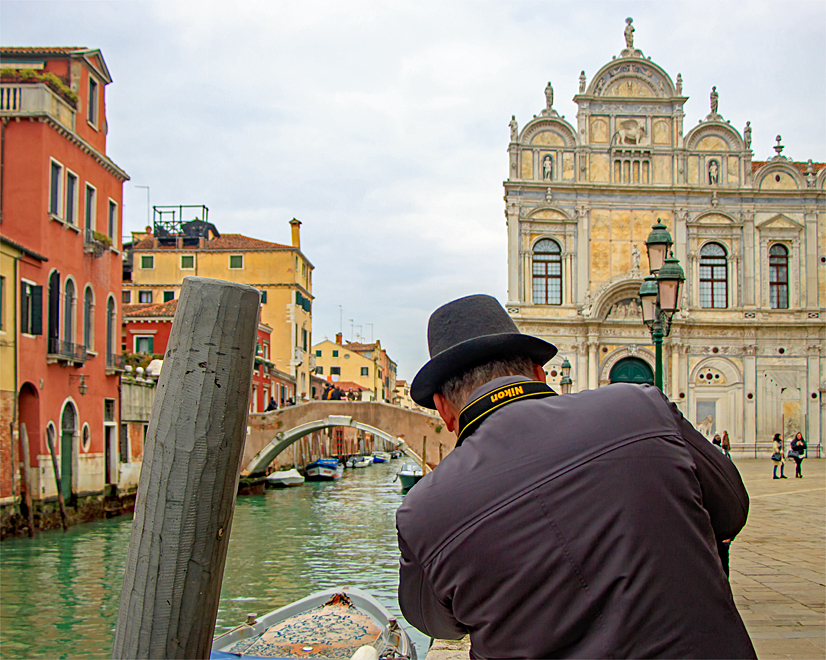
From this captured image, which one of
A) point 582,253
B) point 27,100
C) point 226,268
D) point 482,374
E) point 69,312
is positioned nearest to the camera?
point 482,374

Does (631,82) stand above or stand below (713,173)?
above

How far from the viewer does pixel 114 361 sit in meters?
17.6

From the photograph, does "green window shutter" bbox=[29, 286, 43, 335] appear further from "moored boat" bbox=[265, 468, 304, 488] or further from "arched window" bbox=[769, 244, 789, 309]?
"arched window" bbox=[769, 244, 789, 309]

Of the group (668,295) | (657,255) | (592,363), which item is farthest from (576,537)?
(592,363)

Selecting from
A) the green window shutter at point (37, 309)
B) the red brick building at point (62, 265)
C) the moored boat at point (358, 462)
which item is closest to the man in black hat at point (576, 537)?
the red brick building at point (62, 265)

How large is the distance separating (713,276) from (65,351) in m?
21.1

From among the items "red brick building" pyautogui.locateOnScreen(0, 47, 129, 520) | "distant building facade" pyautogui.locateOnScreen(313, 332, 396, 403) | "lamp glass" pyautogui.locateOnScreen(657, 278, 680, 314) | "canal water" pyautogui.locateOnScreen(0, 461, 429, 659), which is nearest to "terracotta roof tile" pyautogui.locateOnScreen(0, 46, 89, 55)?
"red brick building" pyautogui.locateOnScreen(0, 47, 129, 520)

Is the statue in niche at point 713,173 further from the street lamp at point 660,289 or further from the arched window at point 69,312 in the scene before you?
the street lamp at point 660,289

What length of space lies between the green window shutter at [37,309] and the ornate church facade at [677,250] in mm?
16006

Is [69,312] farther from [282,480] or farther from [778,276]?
[778,276]

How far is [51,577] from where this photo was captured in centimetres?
1078

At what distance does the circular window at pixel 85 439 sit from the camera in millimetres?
15943

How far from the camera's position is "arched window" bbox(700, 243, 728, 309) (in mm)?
28000

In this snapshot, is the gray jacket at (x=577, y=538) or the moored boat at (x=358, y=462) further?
the moored boat at (x=358, y=462)
